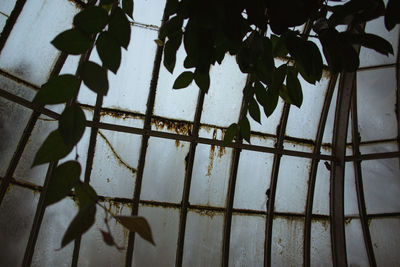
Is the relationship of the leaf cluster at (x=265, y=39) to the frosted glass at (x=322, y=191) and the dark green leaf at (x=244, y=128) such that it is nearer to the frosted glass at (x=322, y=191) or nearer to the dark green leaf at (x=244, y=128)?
the dark green leaf at (x=244, y=128)

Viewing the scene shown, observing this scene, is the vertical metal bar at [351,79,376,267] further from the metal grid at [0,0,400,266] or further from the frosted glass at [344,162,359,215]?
the frosted glass at [344,162,359,215]

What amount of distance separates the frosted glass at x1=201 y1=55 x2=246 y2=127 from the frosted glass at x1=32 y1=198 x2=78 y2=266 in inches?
190

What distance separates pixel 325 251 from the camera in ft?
36.8

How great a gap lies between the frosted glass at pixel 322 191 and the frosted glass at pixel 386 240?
1571 millimetres

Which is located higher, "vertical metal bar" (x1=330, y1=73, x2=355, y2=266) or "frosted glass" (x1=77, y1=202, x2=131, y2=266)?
"vertical metal bar" (x1=330, y1=73, x2=355, y2=266)

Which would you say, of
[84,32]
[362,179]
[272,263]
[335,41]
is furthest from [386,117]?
[84,32]

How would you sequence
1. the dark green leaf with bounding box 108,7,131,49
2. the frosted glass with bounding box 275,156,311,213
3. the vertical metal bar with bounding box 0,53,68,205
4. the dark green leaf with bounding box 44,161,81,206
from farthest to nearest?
the frosted glass with bounding box 275,156,311,213
the vertical metal bar with bounding box 0,53,68,205
the dark green leaf with bounding box 108,7,131,49
the dark green leaf with bounding box 44,161,81,206

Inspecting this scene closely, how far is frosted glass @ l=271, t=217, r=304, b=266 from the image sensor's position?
1099 cm

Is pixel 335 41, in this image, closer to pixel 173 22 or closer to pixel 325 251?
pixel 173 22

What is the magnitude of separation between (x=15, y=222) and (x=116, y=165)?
3126 millimetres

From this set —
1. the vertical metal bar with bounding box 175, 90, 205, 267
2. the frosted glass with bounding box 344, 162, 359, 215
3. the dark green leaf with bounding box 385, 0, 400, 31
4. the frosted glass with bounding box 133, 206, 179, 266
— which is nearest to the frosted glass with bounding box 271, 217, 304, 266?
the frosted glass with bounding box 344, 162, 359, 215

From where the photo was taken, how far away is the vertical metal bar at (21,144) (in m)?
8.41

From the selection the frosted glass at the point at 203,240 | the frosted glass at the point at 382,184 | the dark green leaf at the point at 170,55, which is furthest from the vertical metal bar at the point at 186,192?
the dark green leaf at the point at 170,55

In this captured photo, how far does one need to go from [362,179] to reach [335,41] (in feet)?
34.6
